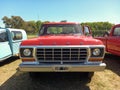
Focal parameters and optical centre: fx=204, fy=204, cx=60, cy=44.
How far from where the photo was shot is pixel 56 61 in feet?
17.4

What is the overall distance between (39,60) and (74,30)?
225cm

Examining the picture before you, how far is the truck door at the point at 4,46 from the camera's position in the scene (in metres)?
8.92

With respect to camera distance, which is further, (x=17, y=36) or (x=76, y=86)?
(x=17, y=36)

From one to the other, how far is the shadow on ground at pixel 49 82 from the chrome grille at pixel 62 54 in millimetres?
913

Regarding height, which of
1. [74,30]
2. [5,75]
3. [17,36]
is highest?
[74,30]

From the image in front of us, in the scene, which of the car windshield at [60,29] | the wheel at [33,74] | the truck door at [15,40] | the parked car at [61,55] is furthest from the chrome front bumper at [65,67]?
the truck door at [15,40]

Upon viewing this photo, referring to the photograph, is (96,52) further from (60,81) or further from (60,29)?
(60,29)

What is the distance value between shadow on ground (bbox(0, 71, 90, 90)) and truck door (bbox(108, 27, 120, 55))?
8.73 ft

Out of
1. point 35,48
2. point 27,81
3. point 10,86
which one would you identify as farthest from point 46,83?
point 35,48

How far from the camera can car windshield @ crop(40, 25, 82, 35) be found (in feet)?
23.3

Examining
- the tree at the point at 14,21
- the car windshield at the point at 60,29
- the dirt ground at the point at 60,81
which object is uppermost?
the car windshield at the point at 60,29

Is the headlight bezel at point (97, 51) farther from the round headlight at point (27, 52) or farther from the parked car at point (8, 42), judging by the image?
the parked car at point (8, 42)

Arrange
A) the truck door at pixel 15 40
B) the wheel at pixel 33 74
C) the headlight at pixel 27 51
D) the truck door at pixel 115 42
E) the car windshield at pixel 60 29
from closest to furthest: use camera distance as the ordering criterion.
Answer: the headlight at pixel 27 51, the wheel at pixel 33 74, the car windshield at pixel 60 29, the truck door at pixel 115 42, the truck door at pixel 15 40

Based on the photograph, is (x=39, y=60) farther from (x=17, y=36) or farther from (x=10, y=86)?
(x=17, y=36)
